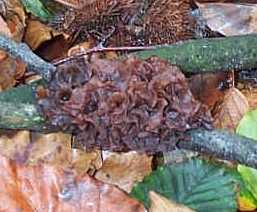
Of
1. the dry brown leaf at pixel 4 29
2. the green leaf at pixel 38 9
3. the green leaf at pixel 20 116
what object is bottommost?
the green leaf at pixel 20 116

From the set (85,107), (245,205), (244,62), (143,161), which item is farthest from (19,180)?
(244,62)

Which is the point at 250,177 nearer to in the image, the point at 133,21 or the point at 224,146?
the point at 224,146

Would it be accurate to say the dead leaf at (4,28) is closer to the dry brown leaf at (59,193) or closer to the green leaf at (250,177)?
the dry brown leaf at (59,193)

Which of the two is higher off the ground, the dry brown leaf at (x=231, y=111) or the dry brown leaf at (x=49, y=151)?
the dry brown leaf at (x=231, y=111)

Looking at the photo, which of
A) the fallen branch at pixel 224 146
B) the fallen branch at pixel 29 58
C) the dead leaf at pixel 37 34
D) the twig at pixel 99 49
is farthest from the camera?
the dead leaf at pixel 37 34

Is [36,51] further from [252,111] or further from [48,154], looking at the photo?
[252,111]

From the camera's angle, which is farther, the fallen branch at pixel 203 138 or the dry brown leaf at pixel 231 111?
the dry brown leaf at pixel 231 111

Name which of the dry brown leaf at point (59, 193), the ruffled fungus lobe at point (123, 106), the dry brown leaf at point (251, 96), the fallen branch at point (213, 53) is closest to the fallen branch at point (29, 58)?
the ruffled fungus lobe at point (123, 106)
